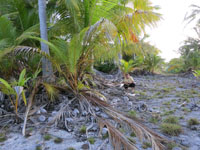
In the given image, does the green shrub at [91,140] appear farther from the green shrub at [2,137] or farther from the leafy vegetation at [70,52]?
the green shrub at [2,137]

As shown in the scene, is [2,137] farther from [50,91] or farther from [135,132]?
[135,132]

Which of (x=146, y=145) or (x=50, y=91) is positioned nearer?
(x=146, y=145)

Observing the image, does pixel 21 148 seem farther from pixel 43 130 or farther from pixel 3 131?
pixel 3 131

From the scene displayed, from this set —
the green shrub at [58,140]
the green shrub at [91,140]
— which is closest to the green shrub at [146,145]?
the green shrub at [91,140]

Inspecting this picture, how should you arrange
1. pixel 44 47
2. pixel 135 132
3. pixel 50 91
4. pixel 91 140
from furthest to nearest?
pixel 44 47 < pixel 50 91 < pixel 135 132 < pixel 91 140

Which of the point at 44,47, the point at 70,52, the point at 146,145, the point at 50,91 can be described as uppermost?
the point at 44,47

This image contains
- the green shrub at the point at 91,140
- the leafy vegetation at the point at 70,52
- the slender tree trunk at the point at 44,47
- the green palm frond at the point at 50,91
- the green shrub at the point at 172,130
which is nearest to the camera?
the green shrub at the point at 91,140

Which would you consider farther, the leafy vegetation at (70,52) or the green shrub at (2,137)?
the leafy vegetation at (70,52)

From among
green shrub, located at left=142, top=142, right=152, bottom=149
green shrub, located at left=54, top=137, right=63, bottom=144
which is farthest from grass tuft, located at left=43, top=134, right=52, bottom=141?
green shrub, located at left=142, top=142, right=152, bottom=149

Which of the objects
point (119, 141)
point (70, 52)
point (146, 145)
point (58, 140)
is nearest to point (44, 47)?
point (70, 52)

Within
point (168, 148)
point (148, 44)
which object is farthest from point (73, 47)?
point (148, 44)

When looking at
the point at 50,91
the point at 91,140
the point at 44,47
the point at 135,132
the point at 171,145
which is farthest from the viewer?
the point at 44,47

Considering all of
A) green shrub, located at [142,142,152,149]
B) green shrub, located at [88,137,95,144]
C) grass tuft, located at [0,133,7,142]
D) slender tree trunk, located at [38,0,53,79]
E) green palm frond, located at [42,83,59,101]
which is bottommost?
green shrub, located at [142,142,152,149]

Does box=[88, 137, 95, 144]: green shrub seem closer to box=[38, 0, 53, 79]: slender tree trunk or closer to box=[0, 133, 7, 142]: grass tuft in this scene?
box=[0, 133, 7, 142]: grass tuft
